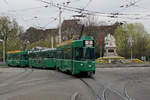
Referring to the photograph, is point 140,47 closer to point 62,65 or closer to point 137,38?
point 137,38

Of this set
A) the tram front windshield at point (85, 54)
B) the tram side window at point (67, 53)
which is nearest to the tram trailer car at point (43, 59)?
the tram side window at point (67, 53)

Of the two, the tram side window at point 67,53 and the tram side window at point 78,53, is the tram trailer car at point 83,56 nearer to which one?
the tram side window at point 78,53

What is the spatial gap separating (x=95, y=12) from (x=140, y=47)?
49.0 metres

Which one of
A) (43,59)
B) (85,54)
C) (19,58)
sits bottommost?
(19,58)

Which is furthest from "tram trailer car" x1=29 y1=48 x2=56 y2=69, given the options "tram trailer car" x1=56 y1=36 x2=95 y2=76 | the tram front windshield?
the tram front windshield

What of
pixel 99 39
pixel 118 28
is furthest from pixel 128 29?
pixel 99 39

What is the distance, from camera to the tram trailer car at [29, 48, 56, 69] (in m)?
29.0

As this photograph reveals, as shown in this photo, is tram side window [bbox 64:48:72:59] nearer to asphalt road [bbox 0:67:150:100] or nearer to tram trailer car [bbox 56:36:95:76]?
tram trailer car [bbox 56:36:95:76]

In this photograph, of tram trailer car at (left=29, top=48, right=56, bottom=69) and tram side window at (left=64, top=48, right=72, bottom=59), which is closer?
tram side window at (left=64, top=48, right=72, bottom=59)

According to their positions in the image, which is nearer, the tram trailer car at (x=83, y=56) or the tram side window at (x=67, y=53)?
the tram trailer car at (x=83, y=56)

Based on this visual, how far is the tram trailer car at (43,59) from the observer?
28997 millimetres

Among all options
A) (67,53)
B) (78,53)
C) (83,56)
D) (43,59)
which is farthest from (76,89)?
(43,59)

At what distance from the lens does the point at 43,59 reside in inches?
1250

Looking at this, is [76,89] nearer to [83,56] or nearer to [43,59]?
[83,56]
